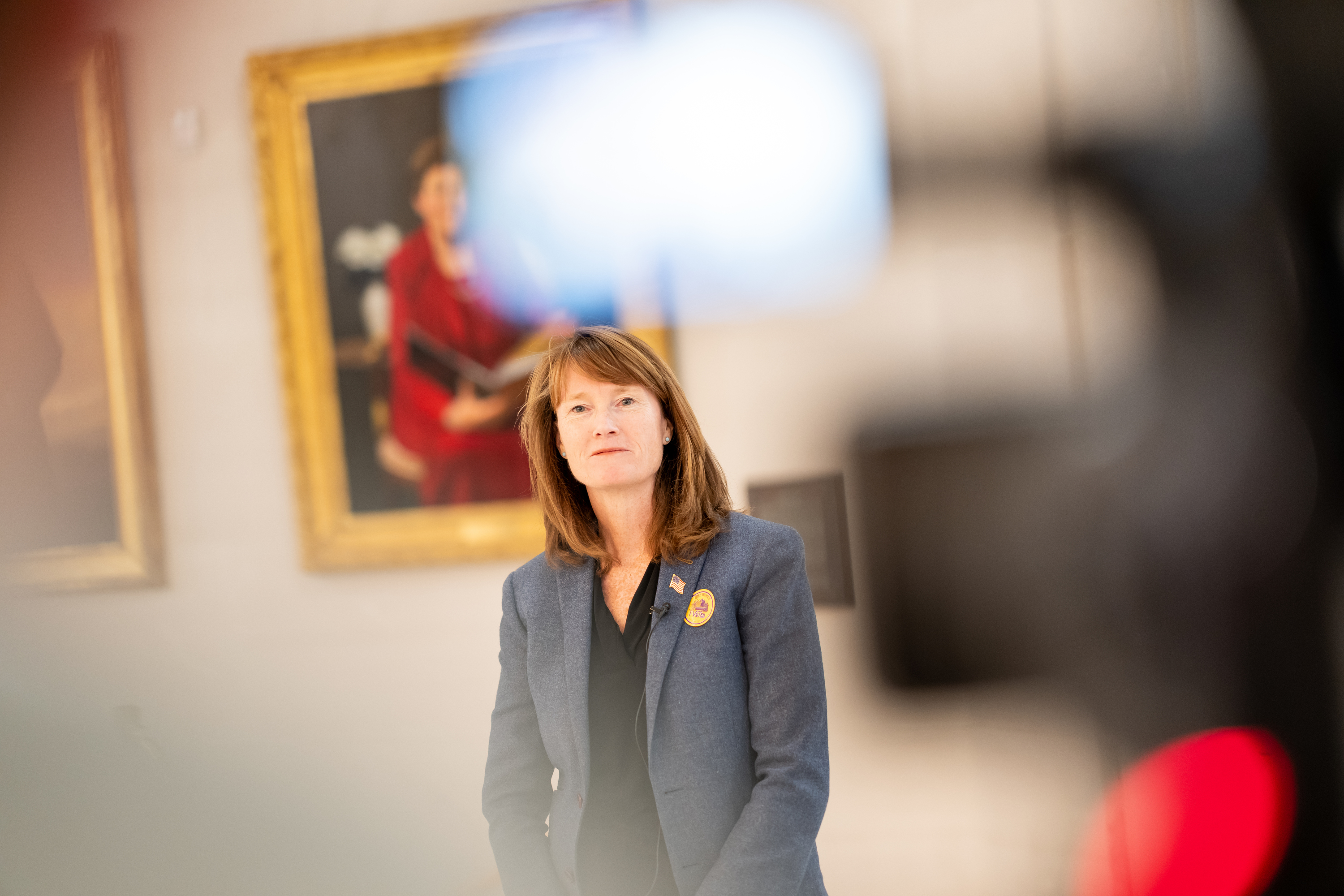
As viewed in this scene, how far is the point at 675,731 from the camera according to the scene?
1.41 meters

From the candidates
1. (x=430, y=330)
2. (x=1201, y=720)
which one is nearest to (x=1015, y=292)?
(x=1201, y=720)

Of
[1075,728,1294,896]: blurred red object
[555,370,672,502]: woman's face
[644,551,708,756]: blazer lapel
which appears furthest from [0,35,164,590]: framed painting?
[1075,728,1294,896]: blurred red object

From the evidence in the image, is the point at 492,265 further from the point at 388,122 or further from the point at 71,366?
the point at 71,366

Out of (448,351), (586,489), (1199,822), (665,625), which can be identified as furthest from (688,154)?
(1199,822)

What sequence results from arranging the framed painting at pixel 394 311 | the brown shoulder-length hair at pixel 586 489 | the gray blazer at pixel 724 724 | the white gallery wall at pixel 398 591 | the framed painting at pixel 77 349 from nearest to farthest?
the gray blazer at pixel 724 724 → the brown shoulder-length hair at pixel 586 489 → the white gallery wall at pixel 398 591 → the framed painting at pixel 394 311 → the framed painting at pixel 77 349

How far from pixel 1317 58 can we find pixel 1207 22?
9.6 inches

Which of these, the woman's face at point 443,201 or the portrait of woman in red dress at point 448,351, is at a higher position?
the woman's face at point 443,201

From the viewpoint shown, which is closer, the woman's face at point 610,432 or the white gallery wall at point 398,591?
the woman's face at point 610,432

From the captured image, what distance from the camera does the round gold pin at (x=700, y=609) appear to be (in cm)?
144

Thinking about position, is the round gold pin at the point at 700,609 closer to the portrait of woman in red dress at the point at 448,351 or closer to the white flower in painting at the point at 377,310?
the portrait of woman in red dress at the point at 448,351

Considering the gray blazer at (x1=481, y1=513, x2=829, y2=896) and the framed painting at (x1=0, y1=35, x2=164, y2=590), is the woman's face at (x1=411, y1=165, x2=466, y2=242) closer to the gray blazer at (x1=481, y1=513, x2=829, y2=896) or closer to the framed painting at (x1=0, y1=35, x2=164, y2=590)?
the framed painting at (x1=0, y1=35, x2=164, y2=590)

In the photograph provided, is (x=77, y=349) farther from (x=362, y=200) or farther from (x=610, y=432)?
(x=610, y=432)

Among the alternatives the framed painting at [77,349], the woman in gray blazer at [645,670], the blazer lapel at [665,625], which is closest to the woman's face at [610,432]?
the woman in gray blazer at [645,670]

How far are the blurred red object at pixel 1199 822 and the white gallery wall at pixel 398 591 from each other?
102mm
